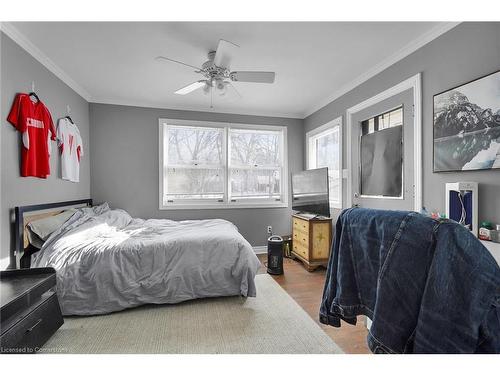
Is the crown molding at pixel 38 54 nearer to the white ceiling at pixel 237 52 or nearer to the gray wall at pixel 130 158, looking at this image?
the white ceiling at pixel 237 52

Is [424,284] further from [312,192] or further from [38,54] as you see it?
[38,54]

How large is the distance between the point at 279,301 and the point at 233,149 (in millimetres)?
2710

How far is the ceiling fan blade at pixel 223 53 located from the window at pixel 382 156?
186 cm

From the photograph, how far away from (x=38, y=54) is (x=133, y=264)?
229cm

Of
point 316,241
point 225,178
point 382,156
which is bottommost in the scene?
point 316,241

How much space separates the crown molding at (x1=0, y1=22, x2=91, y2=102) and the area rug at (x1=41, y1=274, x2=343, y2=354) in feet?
8.12

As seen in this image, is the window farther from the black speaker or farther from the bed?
the bed

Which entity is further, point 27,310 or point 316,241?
point 316,241

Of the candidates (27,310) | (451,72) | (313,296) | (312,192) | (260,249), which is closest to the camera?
(27,310)

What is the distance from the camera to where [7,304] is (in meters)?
1.41

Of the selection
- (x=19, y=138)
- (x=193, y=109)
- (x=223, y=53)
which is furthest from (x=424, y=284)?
(x=193, y=109)

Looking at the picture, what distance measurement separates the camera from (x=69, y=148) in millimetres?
3061

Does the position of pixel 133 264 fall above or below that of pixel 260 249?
above

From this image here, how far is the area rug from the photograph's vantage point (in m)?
1.76
